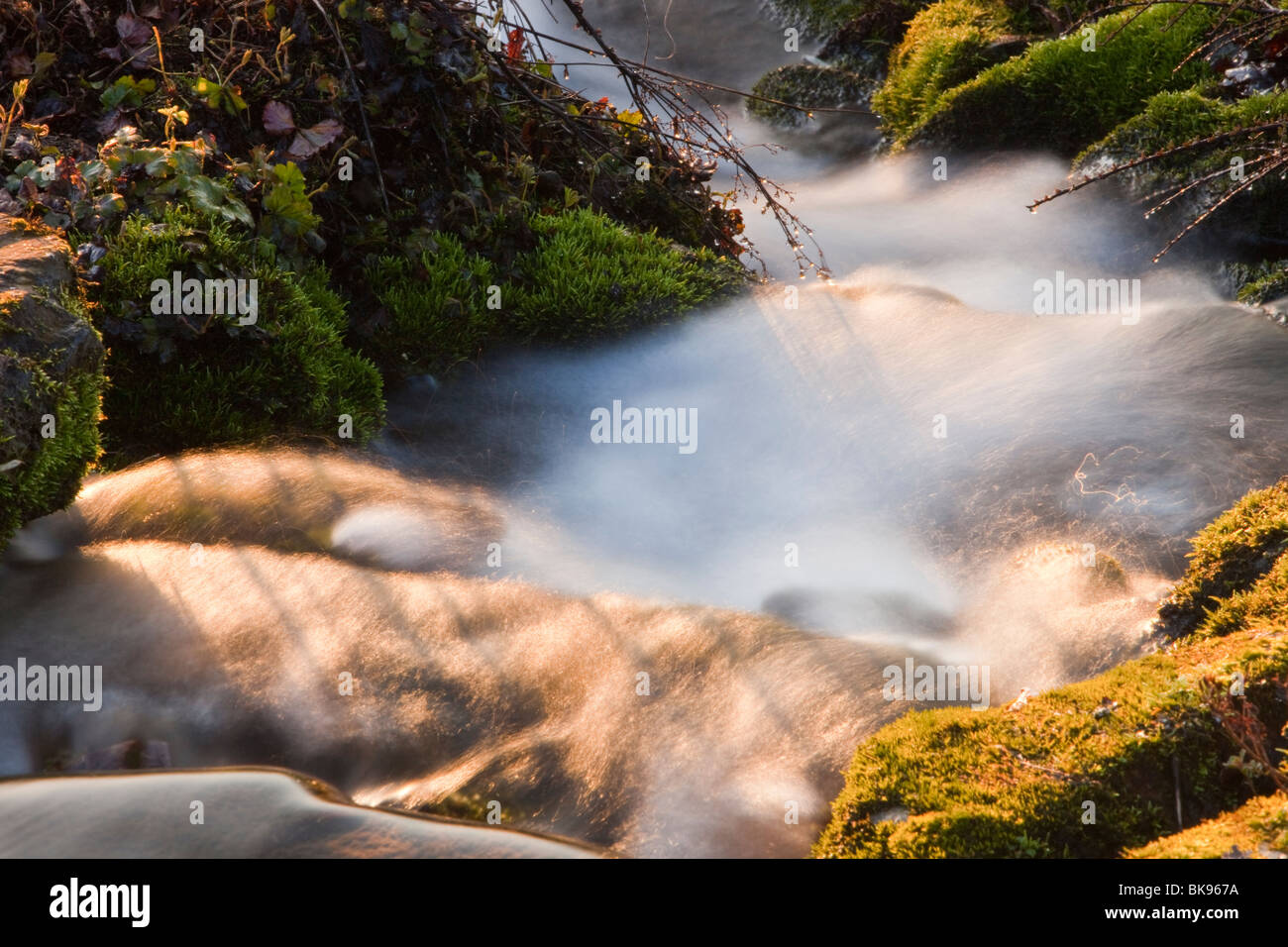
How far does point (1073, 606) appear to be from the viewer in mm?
3895

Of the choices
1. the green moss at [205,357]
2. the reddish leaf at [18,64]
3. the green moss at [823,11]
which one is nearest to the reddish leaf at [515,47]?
the green moss at [205,357]

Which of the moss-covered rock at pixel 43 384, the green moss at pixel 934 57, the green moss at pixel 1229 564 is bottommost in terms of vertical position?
the green moss at pixel 1229 564

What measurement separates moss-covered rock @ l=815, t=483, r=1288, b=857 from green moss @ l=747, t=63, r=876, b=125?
923cm

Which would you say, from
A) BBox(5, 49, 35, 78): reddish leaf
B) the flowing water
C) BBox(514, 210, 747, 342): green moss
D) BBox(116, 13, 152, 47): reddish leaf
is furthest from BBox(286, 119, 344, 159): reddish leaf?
BBox(5, 49, 35, 78): reddish leaf

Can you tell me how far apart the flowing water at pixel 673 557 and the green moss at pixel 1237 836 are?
95cm

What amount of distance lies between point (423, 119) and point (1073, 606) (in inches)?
183

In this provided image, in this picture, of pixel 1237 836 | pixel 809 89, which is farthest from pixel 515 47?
pixel 1237 836

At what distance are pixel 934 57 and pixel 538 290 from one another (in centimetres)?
584

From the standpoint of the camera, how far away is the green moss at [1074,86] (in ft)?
26.7

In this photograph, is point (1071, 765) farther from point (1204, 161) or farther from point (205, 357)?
point (1204, 161)

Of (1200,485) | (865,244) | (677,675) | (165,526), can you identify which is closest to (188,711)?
(165,526)

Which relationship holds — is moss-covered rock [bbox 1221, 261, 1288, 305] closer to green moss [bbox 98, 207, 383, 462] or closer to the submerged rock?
green moss [bbox 98, 207, 383, 462]

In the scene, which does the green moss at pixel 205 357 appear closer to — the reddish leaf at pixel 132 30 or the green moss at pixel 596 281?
the green moss at pixel 596 281

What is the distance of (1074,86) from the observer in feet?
27.7
